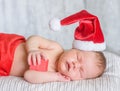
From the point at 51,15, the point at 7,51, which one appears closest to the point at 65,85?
the point at 7,51

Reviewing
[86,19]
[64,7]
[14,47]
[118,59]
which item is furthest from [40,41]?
[64,7]

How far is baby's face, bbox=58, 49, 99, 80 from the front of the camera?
135 centimetres

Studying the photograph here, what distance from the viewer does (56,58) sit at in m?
1.45

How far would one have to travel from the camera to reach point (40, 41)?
57.4 inches

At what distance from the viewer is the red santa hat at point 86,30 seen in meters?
1.33

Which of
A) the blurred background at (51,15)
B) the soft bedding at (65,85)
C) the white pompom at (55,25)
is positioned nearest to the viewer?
the soft bedding at (65,85)

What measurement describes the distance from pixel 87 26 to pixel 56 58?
0.68ft

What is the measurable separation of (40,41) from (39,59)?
192 mm

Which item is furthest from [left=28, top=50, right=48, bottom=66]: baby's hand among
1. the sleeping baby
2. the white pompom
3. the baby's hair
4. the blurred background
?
the blurred background

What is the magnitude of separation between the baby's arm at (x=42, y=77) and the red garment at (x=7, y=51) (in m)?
0.18

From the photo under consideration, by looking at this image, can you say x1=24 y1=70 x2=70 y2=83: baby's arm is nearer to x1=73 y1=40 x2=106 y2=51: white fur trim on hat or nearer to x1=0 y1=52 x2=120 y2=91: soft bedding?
x1=0 y1=52 x2=120 y2=91: soft bedding

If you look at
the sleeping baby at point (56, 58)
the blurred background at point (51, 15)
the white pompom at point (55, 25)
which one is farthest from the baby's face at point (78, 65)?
the blurred background at point (51, 15)

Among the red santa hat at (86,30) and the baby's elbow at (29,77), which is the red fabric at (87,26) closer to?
the red santa hat at (86,30)

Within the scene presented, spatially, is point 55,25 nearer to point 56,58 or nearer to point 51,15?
point 56,58
